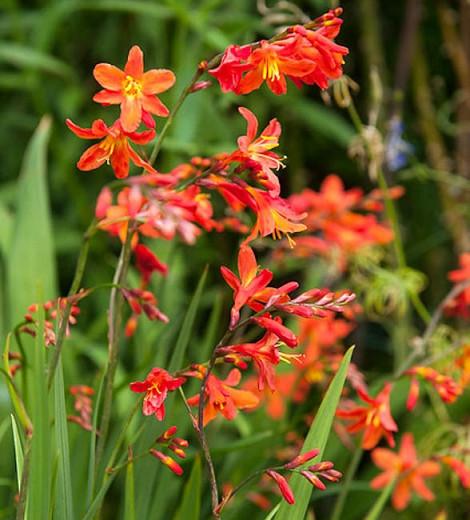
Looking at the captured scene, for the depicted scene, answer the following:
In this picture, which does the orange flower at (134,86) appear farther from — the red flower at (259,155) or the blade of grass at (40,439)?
the blade of grass at (40,439)

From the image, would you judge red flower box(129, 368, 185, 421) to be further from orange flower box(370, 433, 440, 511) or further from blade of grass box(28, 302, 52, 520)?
orange flower box(370, 433, 440, 511)

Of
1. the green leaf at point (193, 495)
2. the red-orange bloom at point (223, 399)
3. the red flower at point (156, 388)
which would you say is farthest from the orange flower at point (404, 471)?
the red flower at point (156, 388)

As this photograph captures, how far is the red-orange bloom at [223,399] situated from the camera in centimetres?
92

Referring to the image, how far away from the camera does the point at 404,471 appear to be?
1.45m

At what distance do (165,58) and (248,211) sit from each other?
19.0 inches

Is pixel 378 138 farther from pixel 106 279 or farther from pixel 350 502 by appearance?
pixel 106 279

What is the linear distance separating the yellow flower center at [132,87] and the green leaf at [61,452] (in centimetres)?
27

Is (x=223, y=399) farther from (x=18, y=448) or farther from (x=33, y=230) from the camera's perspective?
(x=33, y=230)

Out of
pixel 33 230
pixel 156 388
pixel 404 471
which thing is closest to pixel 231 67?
pixel 156 388

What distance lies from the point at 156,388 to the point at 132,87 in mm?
281

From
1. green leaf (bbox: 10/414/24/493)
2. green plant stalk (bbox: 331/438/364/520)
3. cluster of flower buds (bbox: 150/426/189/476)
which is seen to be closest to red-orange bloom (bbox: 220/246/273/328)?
cluster of flower buds (bbox: 150/426/189/476)

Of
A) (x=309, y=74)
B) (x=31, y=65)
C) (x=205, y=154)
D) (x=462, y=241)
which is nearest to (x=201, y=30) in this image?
(x=205, y=154)

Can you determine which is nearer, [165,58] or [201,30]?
[201,30]

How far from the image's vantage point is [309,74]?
3.08ft
